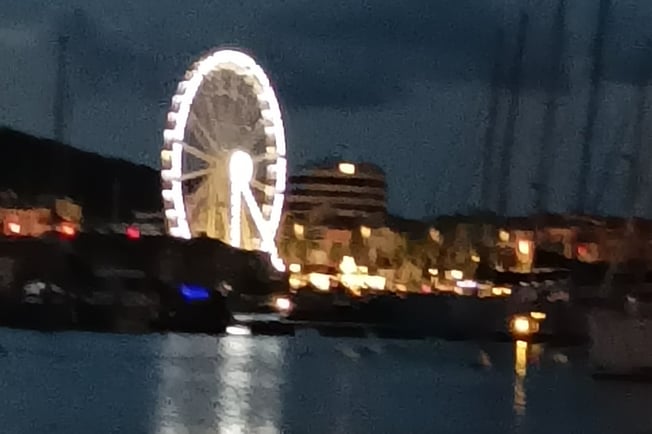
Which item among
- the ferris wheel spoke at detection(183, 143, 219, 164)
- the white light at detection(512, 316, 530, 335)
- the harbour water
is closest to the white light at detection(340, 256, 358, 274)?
the white light at detection(512, 316, 530, 335)

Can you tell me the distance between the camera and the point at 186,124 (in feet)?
112

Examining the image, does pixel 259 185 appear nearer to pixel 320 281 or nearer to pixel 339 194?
pixel 320 281

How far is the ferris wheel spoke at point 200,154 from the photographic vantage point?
34669 mm

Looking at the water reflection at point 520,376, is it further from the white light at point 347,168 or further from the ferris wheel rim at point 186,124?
the white light at point 347,168

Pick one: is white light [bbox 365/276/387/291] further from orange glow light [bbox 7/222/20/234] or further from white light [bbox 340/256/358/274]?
orange glow light [bbox 7/222/20/234]

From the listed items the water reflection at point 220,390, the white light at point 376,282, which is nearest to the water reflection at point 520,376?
the water reflection at point 220,390

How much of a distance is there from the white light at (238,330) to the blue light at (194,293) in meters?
1.71

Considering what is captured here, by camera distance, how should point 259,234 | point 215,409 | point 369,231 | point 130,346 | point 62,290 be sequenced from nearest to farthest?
point 215,409 < point 130,346 < point 259,234 < point 62,290 < point 369,231

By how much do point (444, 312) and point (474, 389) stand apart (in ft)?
79.1

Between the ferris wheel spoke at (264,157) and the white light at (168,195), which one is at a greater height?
the ferris wheel spoke at (264,157)

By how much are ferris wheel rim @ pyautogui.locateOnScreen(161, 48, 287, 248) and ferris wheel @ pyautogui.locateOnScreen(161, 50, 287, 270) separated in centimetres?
2

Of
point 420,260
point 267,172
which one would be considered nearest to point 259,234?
point 267,172

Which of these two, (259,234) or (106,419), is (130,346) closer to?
(259,234)

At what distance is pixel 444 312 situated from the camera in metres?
47.4
